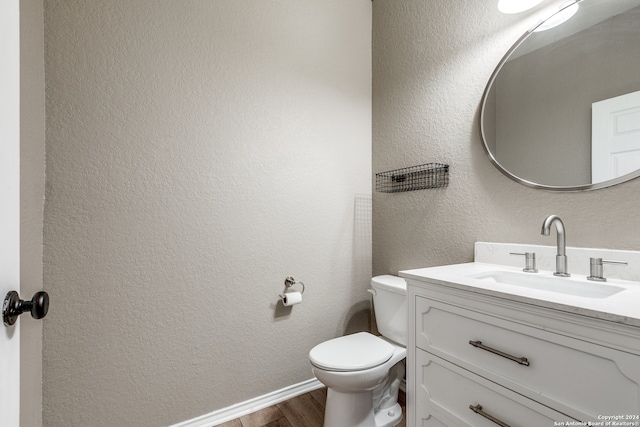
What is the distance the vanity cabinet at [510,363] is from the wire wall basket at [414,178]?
0.77 metres

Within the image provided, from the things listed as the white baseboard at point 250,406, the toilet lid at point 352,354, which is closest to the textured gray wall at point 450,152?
the toilet lid at point 352,354

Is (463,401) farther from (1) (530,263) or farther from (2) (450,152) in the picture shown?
(2) (450,152)

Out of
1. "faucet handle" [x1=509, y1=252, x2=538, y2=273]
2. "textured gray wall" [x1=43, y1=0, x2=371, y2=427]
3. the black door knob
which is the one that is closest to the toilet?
"textured gray wall" [x1=43, y1=0, x2=371, y2=427]

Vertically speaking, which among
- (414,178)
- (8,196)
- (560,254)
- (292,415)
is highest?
(414,178)

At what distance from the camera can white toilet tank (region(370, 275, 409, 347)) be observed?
5.06 feet

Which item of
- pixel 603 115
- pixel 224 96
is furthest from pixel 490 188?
pixel 224 96

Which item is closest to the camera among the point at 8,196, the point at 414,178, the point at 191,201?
the point at 8,196

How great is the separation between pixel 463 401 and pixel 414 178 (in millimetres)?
1189

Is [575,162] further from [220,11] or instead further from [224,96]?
[220,11]

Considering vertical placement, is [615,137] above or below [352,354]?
above

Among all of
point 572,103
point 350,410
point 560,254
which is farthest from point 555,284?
point 350,410

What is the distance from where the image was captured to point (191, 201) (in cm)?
146

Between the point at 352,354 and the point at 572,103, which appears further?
the point at 352,354

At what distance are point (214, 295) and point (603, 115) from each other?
1.89 metres
